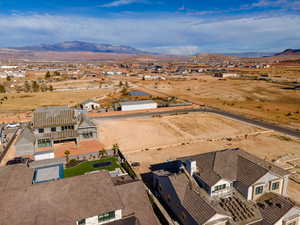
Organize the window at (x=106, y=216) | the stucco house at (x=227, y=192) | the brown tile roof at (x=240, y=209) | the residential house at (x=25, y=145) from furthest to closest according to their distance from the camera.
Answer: the residential house at (x=25, y=145), the stucco house at (x=227, y=192), the brown tile roof at (x=240, y=209), the window at (x=106, y=216)

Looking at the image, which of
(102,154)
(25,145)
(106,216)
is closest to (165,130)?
(102,154)

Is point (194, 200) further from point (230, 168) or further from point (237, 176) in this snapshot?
point (230, 168)

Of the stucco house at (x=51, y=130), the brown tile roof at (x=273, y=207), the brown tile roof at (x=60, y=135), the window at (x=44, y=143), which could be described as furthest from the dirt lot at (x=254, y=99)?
the window at (x=44, y=143)

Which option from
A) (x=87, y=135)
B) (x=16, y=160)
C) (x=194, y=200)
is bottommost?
(x=16, y=160)

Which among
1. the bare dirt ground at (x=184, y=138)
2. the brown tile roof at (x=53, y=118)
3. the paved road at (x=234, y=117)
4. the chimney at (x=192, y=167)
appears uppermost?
the brown tile roof at (x=53, y=118)

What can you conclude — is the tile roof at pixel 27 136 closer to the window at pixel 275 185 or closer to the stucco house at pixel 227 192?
the stucco house at pixel 227 192
